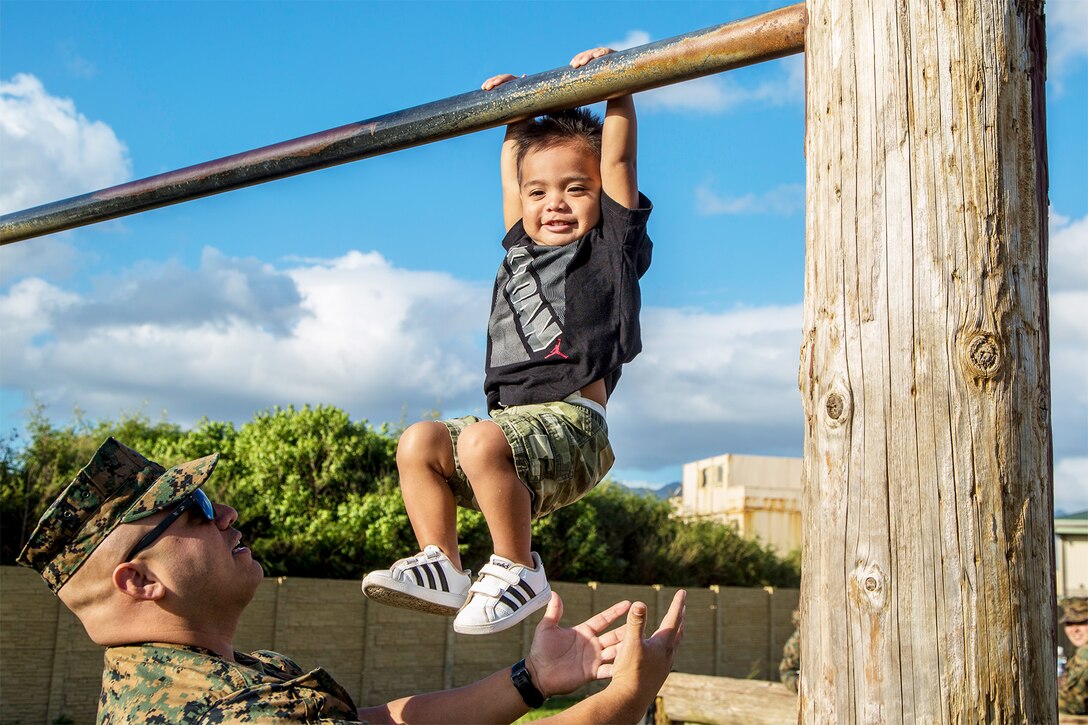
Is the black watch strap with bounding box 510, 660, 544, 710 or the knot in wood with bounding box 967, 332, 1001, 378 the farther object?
the black watch strap with bounding box 510, 660, 544, 710

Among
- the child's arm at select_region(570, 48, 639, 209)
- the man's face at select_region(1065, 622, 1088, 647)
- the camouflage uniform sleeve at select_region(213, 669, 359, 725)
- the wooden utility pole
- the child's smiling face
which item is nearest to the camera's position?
the wooden utility pole

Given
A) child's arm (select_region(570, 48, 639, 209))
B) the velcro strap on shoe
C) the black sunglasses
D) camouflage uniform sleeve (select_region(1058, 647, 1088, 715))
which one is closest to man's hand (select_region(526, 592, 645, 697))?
the velcro strap on shoe

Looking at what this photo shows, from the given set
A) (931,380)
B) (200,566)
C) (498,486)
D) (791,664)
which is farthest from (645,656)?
(791,664)

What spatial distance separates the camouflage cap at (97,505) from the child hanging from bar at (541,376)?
0.58m

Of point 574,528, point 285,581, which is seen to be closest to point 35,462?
point 285,581

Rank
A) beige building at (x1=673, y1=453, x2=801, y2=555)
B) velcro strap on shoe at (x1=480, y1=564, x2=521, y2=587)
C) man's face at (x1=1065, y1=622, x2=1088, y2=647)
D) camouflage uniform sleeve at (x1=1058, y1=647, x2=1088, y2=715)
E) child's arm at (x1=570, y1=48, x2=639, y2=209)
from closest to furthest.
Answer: velcro strap on shoe at (x1=480, y1=564, x2=521, y2=587) < child's arm at (x1=570, y1=48, x2=639, y2=209) < camouflage uniform sleeve at (x1=1058, y1=647, x2=1088, y2=715) < man's face at (x1=1065, y1=622, x2=1088, y2=647) < beige building at (x1=673, y1=453, x2=801, y2=555)

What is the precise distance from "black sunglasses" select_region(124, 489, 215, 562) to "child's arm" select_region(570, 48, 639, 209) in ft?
4.47

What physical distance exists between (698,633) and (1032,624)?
54.6ft

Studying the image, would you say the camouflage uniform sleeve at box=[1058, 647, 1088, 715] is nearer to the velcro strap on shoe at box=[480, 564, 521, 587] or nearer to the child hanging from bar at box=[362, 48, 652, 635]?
the child hanging from bar at box=[362, 48, 652, 635]

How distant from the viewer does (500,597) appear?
2.85 metres

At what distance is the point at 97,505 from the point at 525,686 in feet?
3.97

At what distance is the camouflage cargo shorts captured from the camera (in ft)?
9.64

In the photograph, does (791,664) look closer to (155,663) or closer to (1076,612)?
(1076,612)

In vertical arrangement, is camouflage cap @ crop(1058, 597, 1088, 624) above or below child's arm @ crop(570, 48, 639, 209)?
below
